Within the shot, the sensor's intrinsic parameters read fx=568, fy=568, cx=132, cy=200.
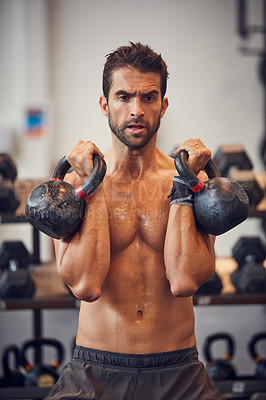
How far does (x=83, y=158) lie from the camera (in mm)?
1612

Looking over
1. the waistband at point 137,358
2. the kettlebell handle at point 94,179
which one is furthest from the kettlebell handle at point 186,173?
the waistband at point 137,358

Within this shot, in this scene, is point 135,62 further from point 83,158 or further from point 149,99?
point 83,158

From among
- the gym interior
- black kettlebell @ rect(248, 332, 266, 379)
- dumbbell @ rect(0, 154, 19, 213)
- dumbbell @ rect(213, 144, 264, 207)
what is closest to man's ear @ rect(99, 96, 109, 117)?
dumbbell @ rect(0, 154, 19, 213)

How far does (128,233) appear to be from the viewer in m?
1.73

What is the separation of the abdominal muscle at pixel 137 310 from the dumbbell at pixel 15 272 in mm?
1313

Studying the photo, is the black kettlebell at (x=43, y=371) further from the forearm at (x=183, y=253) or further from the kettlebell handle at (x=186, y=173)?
the kettlebell handle at (x=186, y=173)

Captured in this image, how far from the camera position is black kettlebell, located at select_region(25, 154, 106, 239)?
1552 mm

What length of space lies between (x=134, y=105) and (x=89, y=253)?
438mm

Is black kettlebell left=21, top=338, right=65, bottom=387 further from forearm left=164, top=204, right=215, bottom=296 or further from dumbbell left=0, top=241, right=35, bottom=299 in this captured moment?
forearm left=164, top=204, right=215, bottom=296

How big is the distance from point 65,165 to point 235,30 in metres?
4.47

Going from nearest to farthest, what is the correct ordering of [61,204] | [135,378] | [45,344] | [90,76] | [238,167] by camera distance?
[61,204], [135,378], [45,344], [238,167], [90,76]

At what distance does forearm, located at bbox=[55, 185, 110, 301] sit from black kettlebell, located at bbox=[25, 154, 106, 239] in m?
0.03

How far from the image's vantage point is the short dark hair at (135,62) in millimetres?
1642

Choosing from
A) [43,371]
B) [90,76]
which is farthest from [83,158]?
[90,76]
